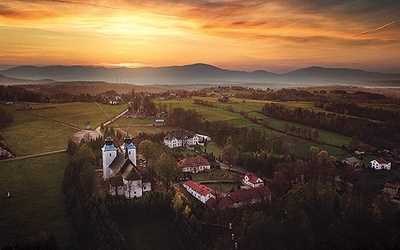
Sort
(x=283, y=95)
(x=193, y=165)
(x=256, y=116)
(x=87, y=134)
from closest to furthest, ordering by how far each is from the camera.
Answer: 1. (x=193, y=165)
2. (x=87, y=134)
3. (x=283, y=95)
4. (x=256, y=116)

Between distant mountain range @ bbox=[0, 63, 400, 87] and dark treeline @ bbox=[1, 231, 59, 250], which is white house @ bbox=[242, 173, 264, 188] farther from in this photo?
dark treeline @ bbox=[1, 231, 59, 250]

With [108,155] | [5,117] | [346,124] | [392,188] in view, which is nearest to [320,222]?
[392,188]

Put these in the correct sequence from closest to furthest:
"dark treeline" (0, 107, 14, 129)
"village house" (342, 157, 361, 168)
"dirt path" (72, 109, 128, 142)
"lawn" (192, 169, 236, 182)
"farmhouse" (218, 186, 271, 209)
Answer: "dark treeline" (0, 107, 14, 129) < "farmhouse" (218, 186, 271, 209) < "lawn" (192, 169, 236, 182) < "dirt path" (72, 109, 128, 142) < "village house" (342, 157, 361, 168)

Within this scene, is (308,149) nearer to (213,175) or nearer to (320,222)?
(213,175)

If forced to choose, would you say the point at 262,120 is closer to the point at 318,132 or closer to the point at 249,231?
the point at 318,132

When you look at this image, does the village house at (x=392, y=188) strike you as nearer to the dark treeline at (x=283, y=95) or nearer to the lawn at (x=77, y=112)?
the dark treeline at (x=283, y=95)

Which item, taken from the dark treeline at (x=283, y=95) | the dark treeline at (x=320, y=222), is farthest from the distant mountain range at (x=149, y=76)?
the dark treeline at (x=320, y=222)

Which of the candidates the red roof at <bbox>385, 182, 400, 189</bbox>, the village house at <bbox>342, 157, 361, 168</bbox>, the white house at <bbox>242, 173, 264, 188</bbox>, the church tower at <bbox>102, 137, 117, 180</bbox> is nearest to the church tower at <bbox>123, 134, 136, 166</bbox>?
the church tower at <bbox>102, 137, 117, 180</bbox>

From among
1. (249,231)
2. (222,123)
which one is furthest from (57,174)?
(222,123)
